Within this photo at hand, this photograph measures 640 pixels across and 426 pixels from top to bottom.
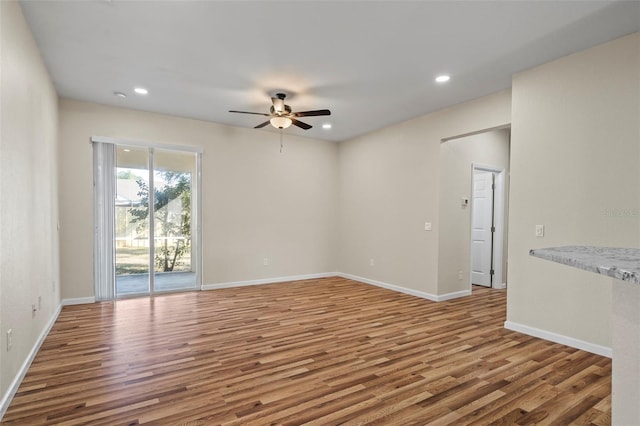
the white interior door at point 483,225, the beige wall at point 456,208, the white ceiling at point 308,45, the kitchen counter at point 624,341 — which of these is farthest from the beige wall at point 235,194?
the kitchen counter at point 624,341

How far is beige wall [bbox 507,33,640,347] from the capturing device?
294cm

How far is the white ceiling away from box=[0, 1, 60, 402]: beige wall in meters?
0.42

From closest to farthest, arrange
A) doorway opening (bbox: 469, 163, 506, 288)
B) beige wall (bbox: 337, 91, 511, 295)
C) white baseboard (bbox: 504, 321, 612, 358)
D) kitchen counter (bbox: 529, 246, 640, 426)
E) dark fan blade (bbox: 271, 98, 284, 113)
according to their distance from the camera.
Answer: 1. kitchen counter (bbox: 529, 246, 640, 426)
2. white baseboard (bbox: 504, 321, 612, 358)
3. dark fan blade (bbox: 271, 98, 284, 113)
4. beige wall (bbox: 337, 91, 511, 295)
5. doorway opening (bbox: 469, 163, 506, 288)

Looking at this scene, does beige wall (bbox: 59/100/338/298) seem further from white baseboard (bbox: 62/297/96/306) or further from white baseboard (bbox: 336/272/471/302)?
white baseboard (bbox: 336/272/471/302)

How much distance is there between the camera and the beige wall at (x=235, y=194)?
15.6 ft

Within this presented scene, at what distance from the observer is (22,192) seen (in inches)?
105

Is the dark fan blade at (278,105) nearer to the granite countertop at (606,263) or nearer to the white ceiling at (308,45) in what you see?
the white ceiling at (308,45)

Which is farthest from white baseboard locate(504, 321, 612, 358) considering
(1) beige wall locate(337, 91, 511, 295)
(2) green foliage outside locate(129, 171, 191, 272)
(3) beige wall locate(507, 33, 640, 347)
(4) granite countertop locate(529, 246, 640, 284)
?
(2) green foliage outside locate(129, 171, 191, 272)

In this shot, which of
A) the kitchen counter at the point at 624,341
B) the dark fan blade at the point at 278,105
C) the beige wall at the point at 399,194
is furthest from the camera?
the beige wall at the point at 399,194

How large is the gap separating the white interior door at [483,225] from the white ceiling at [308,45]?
83.2 inches

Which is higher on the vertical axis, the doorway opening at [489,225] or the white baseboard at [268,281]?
the doorway opening at [489,225]

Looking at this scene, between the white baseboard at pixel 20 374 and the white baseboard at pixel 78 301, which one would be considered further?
the white baseboard at pixel 78 301

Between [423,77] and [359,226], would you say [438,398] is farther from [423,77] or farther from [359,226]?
[359,226]

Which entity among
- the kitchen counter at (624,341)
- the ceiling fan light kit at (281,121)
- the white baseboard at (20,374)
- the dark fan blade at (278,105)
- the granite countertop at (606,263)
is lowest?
the white baseboard at (20,374)
